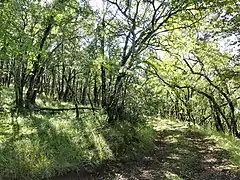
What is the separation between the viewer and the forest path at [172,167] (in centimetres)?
948

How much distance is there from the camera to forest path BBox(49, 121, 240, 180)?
948 cm

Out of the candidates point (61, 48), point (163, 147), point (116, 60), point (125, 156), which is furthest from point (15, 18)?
point (163, 147)

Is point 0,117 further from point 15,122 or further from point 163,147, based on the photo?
point 163,147

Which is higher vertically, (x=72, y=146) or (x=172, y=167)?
(x=72, y=146)

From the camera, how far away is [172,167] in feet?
34.8

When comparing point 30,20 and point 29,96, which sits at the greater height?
point 30,20

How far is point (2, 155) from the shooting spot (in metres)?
8.54

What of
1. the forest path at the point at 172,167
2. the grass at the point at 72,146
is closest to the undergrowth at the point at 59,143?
the grass at the point at 72,146

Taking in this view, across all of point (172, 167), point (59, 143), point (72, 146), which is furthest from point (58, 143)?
point (172, 167)

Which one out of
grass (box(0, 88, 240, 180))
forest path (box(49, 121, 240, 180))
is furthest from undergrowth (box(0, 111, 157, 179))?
forest path (box(49, 121, 240, 180))

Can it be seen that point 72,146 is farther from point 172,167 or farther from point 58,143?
point 172,167

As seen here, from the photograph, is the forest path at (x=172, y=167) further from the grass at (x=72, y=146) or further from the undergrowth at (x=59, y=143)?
the undergrowth at (x=59, y=143)

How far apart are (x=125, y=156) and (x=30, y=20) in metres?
8.38

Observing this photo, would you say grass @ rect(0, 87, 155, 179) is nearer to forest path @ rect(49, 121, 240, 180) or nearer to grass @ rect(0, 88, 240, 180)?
grass @ rect(0, 88, 240, 180)
